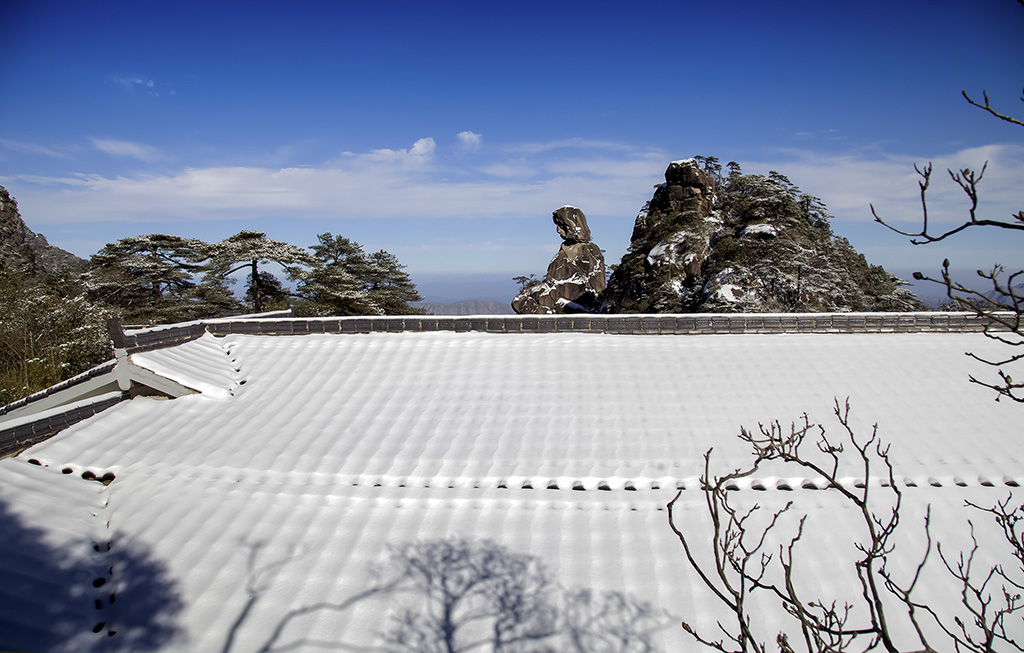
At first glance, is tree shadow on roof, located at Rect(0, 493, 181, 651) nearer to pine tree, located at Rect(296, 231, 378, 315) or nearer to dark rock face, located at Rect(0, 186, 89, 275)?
pine tree, located at Rect(296, 231, 378, 315)

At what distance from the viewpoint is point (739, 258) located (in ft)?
82.0

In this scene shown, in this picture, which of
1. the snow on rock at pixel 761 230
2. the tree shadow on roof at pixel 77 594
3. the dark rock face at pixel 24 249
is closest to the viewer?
the tree shadow on roof at pixel 77 594

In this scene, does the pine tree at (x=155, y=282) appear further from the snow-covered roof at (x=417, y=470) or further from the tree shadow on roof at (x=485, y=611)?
the tree shadow on roof at (x=485, y=611)

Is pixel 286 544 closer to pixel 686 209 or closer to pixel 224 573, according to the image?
pixel 224 573

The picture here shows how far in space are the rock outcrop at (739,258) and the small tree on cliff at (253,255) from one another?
56.4 ft

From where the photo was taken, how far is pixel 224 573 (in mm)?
5359

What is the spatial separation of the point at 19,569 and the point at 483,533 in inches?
173

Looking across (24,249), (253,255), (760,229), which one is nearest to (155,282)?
(253,255)

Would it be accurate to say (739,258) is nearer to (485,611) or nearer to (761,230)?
(761,230)

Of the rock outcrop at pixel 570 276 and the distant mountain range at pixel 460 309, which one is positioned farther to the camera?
the rock outcrop at pixel 570 276

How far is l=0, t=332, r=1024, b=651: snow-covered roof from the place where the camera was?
5.02 metres

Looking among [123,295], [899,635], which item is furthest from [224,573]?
[123,295]

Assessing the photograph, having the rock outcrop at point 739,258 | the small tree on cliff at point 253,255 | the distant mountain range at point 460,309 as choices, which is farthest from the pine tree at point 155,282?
the rock outcrop at point 739,258

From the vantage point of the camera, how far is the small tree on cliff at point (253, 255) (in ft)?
80.9
